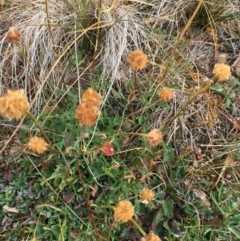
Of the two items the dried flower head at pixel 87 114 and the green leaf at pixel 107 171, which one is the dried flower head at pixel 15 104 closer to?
the dried flower head at pixel 87 114

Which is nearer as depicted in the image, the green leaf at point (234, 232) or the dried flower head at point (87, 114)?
the dried flower head at point (87, 114)

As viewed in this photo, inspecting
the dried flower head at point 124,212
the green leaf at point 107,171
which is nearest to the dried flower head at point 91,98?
the dried flower head at point 124,212

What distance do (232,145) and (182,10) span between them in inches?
22.1

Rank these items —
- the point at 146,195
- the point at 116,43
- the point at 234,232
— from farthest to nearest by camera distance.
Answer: the point at 116,43
the point at 234,232
the point at 146,195

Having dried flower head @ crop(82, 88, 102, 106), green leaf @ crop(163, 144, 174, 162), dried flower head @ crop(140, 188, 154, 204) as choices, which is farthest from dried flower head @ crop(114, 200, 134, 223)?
green leaf @ crop(163, 144, 174, 162)

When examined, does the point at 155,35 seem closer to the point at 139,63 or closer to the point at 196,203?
the point at 139,63

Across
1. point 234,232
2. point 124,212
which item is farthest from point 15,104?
point 234,232

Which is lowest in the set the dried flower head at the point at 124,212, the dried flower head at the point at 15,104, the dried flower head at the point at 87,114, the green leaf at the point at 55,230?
the green leaf at the point at 55,230

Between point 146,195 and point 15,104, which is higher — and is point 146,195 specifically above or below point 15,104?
below

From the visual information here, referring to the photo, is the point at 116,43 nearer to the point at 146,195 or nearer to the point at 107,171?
the point at 107,171

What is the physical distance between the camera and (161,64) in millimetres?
1771

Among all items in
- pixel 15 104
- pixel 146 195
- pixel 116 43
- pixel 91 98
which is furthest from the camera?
pixel 116 43

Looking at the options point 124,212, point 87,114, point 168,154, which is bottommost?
point 168,154

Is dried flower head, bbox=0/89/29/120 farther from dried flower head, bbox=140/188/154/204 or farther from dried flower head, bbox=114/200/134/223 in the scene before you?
dried flower head, bbox=140/188/154/204
